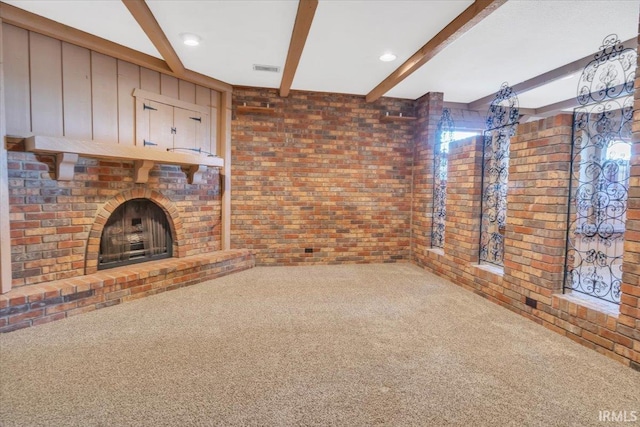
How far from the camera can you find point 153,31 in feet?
9.70

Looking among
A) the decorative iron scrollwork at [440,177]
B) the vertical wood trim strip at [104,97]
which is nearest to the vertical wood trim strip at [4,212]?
the vertical wood trim strip at [104,97]

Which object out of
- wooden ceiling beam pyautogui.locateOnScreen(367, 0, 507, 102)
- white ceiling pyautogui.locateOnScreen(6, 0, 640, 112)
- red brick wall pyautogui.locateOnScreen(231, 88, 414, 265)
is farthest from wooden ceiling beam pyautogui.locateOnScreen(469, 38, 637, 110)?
wooden ceiling beam pyautogui.locateOnScreen(367, 0, 507, 102)

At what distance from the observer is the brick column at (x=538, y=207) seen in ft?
9.06

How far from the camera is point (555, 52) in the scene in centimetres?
353

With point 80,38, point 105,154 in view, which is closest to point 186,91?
point 80,38

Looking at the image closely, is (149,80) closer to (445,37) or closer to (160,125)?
(160,125)

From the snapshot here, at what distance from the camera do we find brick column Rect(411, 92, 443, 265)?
4935 millimetres

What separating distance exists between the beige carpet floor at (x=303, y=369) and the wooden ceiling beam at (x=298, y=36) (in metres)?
2.60

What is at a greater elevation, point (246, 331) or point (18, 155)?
point (18, 155)

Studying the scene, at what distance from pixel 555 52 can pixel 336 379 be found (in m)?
4.02

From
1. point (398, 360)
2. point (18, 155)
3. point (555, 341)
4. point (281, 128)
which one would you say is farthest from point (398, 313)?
point (18, 155)

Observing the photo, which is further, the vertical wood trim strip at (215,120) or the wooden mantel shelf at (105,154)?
the vertical wood trim strip at (215,120)

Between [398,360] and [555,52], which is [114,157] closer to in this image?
[398,360]

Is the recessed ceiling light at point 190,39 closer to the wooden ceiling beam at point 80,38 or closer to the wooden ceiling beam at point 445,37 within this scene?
the wooden ceiling beam at point 80,38
